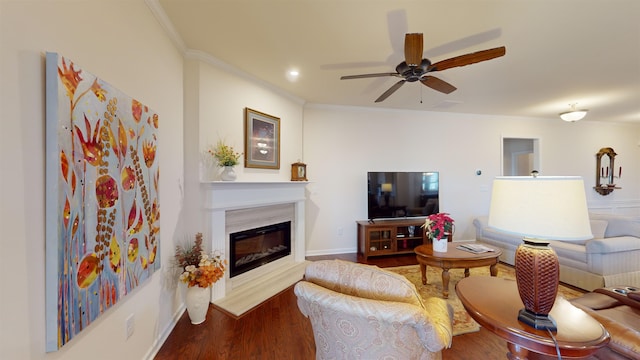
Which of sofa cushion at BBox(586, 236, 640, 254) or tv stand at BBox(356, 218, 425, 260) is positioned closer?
sofa cushion at BBox(586, 236, 640, 254)

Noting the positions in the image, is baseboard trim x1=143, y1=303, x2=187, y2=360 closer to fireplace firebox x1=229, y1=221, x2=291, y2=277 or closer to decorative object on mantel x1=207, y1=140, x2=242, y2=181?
fireplace firebox x1=229, y1=221, x2=291, y2=277

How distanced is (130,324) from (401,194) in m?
3.77

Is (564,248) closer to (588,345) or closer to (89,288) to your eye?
(588,345)

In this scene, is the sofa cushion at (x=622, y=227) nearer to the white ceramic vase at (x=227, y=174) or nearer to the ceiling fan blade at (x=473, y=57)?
the ceiling fan blade at (x=473, y=57)

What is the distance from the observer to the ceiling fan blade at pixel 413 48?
5.66 ft

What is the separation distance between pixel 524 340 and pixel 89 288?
6.61 feet

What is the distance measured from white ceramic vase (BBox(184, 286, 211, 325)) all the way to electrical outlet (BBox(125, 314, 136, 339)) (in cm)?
59

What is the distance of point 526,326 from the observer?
1095 mm

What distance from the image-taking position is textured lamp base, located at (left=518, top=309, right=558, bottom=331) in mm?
1064

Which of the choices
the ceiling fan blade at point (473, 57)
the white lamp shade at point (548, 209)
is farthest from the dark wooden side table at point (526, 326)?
the ceiling fan blade at point (473, 57)

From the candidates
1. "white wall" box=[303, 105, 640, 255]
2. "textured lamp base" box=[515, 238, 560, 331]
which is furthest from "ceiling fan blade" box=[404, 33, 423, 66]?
"white wall" box=[303, 105, 640, 255]

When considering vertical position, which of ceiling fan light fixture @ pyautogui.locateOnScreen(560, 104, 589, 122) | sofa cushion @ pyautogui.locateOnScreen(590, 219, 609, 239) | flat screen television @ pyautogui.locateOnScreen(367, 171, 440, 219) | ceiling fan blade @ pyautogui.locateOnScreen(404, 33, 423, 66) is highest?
ceiling fan light fixture @ pyautogui.locateOnScreen(560, 104, 589, 122)

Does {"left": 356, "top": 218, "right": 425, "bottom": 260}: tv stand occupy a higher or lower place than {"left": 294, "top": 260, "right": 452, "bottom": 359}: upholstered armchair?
lower

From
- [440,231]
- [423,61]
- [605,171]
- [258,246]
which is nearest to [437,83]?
[423,61]
